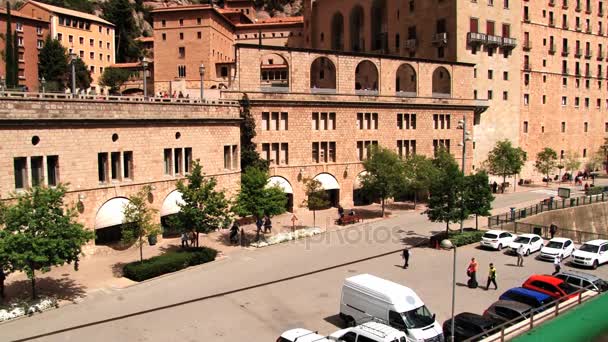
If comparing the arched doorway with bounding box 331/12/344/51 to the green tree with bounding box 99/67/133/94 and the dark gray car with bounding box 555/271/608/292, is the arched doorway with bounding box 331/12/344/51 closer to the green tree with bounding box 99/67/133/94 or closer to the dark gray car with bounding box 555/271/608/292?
the green tree with bounding box 99/67/133/94

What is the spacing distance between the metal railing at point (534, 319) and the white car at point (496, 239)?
10.8 m

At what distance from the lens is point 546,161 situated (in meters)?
66.5

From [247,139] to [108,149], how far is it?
13379 mm

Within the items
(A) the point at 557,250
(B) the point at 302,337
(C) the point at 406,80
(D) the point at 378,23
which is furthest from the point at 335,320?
(D) the point at 378,23

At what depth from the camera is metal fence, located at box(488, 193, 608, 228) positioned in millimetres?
41781

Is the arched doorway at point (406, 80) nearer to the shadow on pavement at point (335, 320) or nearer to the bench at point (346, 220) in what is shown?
A: the bench at point (346, 220)

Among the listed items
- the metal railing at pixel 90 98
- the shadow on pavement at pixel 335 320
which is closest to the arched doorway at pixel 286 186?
the metal railing at pixel 90 98

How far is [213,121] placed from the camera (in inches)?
1527

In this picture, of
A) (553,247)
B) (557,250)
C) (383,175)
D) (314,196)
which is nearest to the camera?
(557,250)

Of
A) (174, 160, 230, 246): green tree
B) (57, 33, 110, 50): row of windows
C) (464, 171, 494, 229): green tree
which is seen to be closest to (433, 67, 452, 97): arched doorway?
(464, 171, 494, 229): green tree

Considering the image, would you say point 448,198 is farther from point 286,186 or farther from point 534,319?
point 534,319

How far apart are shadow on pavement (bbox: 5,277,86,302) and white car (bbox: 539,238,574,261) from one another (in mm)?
26509

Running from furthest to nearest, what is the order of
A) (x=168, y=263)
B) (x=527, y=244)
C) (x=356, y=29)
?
(x=356, y=29)
(x=527, y=244)
(x=168, y=263)

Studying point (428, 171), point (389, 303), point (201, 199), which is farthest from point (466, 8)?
point (389, 303)
